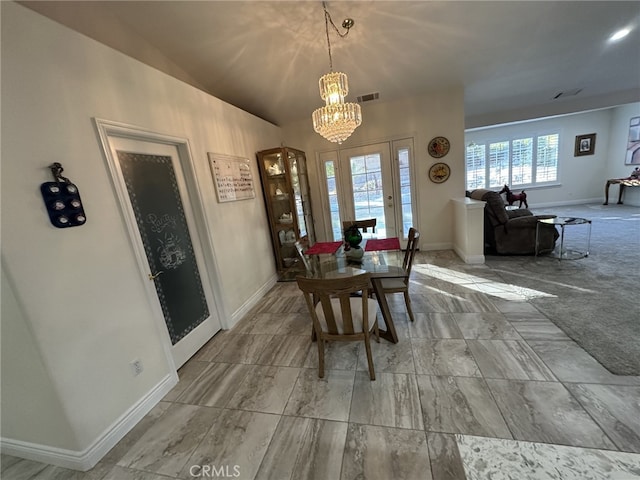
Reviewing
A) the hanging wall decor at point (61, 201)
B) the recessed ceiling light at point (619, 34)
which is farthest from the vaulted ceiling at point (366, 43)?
the hanging wall decor at point (61, 201)

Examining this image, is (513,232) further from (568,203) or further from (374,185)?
(568,203)

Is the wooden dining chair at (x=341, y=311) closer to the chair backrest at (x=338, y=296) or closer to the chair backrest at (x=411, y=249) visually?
the chair backrest at (x=338, y=296)

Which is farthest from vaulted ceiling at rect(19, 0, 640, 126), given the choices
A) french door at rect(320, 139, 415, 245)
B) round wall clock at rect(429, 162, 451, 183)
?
round wall clock at rect(429, 162, 451, 183)

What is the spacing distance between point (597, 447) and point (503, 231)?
3.30m

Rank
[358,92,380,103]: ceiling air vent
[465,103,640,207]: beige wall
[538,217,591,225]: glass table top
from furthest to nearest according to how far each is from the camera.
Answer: [465,103,640,207]: beige wall, [358,92,380,103]: ceiling air vent, [538,217,591,225]: glass table top

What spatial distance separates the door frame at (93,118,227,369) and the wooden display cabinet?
4.48 feet

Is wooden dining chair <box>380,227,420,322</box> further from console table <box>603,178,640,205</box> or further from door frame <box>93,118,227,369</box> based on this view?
console table <box>603,178,640,205</box>

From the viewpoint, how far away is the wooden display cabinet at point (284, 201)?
378 cm

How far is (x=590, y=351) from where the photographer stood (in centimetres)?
183

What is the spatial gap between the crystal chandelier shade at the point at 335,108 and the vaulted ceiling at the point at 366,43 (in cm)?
A: 60

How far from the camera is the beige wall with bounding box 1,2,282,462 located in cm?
124

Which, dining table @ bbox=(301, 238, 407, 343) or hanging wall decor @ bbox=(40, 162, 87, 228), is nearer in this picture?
hanging wall decor @ bbox=(40, 162, 87, 228)

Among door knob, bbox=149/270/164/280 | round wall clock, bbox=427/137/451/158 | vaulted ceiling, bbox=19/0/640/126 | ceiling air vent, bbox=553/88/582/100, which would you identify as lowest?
door knob, bbox=149/270/164/280

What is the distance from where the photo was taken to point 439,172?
436cm
